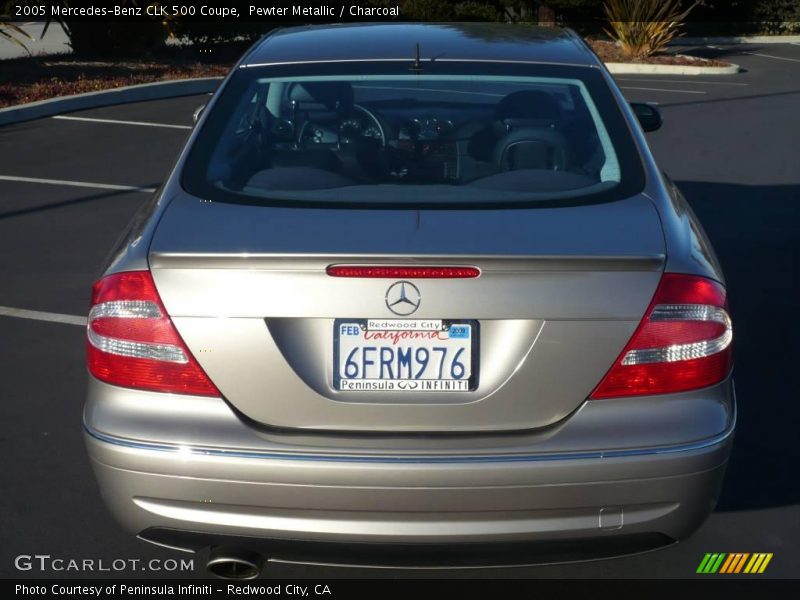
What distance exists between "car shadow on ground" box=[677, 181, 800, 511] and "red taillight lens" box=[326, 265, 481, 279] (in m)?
1.81

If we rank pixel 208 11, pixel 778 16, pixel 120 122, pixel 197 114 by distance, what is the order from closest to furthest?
pixel 197 114 → pixel 120 122 → pixel 208 11 → pixel 778 16

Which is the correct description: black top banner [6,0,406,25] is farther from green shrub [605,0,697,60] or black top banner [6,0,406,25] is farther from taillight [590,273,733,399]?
taillight [590,273,733,399]

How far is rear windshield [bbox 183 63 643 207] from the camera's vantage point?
11.8 feet

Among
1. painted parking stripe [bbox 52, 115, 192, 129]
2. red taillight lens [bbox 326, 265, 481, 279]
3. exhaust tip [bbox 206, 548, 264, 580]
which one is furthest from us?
painted parking stripe [bbox 52, 115, 192, 129]

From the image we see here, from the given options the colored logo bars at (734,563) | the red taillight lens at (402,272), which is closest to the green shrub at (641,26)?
the colored logo bars at (734,563)

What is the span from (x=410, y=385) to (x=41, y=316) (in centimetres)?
415

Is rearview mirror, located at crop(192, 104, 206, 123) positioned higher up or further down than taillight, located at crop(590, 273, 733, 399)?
higher up

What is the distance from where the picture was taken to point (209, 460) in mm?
3066

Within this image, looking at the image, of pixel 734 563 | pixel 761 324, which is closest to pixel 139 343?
pixel 734 563

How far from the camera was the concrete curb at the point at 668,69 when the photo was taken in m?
26.2

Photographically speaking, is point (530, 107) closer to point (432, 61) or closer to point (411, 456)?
point (432, 61)

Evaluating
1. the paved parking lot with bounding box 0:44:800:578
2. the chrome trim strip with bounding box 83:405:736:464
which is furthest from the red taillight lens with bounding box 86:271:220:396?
the paved parking lot with bounding box 0:44:800:578

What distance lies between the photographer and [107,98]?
55.2 feet
